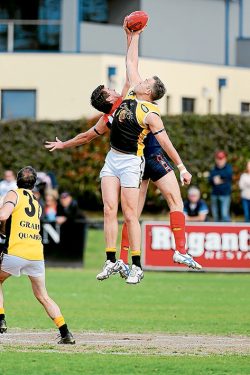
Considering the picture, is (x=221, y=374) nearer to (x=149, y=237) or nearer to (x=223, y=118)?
(x=149, y=237)

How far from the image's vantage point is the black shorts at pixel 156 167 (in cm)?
1559

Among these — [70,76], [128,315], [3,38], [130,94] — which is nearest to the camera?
[130,94]

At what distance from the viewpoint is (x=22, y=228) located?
15.3 meters

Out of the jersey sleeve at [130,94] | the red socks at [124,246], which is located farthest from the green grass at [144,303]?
the jersey sleeve at [130,94]

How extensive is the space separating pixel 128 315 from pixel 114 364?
24.3 ft

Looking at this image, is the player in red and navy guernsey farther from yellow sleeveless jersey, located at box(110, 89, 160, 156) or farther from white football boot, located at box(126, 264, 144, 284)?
white football boot, located at box(126, 264, 144, 284)

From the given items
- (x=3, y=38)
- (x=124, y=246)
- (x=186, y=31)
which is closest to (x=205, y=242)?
(x=124, y=246)

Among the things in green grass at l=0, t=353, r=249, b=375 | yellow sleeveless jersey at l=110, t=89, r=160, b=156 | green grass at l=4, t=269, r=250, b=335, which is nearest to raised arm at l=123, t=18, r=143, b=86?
yellow sleeveless jersey at l=110, t=89, r=160, b=156

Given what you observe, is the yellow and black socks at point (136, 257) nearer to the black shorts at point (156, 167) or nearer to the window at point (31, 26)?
the black shorts at point (156, 167)

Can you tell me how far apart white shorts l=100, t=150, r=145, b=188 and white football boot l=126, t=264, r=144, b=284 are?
968mm

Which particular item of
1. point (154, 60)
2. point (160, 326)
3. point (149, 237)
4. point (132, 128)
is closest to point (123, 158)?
point (132, 128)

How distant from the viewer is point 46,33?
42.8m

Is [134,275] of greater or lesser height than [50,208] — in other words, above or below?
below

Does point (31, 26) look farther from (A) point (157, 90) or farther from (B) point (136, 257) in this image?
(A) point (157, 90)
